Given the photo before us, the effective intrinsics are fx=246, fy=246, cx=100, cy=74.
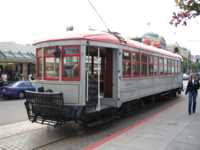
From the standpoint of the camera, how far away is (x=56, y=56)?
735 centimetres

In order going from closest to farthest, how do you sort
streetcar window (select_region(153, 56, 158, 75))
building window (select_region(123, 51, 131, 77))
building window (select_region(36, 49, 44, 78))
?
1. building window (select_region(36, 49, 44, 78))
2. building window (select_region(123, 51, 131, 77))
3. streetcar window (select_region(153, 56, 158, 75))

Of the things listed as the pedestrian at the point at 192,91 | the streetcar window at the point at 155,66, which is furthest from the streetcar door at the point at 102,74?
A: the pedestrian at the point at 192,91

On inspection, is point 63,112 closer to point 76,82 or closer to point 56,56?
point 76,82

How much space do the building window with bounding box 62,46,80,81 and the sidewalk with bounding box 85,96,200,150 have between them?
6.62 feet

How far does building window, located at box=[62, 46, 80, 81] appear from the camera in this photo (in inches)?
279

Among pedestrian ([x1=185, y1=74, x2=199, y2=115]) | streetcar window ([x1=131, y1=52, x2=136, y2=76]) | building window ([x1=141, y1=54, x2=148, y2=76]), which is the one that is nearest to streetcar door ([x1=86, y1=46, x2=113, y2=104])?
streetcar window ([x1=131, y1=52, x2=136, y2=76])

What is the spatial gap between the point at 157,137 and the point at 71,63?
317 cm

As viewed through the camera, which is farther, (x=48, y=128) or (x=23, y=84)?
(x=23, y=84)

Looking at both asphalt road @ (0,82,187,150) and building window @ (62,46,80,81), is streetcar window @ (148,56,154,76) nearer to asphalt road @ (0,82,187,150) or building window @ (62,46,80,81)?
asphalt road @ (0,82,187,150)

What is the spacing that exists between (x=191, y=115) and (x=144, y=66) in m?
2.74

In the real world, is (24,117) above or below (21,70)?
below

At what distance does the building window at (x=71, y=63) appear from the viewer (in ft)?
23.2

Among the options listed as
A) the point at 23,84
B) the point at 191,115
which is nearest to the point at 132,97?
the point at 191,115

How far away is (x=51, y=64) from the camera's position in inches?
300
